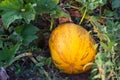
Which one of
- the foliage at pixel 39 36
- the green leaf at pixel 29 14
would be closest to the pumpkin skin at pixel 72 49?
the foliage at pixel 39 36

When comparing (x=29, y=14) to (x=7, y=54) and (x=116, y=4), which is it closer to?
(x=7, y=54)

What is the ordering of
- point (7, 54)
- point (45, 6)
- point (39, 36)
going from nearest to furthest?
point (7, 54) → point (45, 6) → point (39, 36)

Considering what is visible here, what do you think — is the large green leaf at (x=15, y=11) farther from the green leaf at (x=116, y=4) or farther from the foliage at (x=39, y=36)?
the green leaf at (x=116, y=4)

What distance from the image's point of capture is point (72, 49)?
241cm

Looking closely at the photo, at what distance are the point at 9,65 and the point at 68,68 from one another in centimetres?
36

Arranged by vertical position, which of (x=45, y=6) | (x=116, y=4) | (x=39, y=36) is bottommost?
(x=39, y=36)

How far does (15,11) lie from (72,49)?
41 cm

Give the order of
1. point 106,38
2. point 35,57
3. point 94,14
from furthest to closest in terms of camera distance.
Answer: point 94,14
point 35,57
point 106,38

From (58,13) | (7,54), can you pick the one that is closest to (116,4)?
(58,13)

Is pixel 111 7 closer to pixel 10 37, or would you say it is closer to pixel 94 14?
pixel 94 14

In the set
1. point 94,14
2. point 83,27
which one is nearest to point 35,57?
point 83,27

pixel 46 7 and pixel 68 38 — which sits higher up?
pixel 46 7

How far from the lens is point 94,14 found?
9.40ft

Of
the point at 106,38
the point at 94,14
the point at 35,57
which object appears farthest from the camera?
the point at 94,14
